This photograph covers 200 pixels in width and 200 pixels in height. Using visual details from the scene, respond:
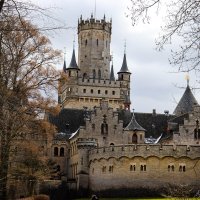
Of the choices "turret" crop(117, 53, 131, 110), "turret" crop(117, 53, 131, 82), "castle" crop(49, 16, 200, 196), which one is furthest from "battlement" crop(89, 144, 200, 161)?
"turret" crop(117, 53, 131, 82)

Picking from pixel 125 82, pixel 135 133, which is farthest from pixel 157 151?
pixel 125 82

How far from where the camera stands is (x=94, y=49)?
3708 inches

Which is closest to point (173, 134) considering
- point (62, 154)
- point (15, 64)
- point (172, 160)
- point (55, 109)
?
point (172, 160)

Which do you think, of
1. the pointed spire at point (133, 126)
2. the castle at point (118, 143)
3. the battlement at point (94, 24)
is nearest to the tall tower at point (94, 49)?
the battlement at point (94, 24)

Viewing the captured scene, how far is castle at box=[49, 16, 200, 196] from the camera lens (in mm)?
50500

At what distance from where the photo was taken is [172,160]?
50562 millimetres

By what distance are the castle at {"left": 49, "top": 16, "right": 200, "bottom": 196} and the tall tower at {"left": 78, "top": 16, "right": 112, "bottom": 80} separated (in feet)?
8.44

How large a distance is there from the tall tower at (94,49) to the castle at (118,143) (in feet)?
8.44

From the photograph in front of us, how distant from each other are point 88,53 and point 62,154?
31853 mm

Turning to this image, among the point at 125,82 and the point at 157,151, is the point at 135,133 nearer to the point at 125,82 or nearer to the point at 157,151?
the point at 157,151

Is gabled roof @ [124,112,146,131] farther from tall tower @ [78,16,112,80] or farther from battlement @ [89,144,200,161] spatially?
tall tower @ [78,16,112,80]

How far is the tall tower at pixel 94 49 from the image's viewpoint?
9375 centimetres

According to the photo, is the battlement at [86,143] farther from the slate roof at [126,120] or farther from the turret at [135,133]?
the slate roof at [126,120]

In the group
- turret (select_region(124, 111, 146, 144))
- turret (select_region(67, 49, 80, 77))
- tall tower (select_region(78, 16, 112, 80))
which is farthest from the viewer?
tall tower (select_region(78, 16, 112, 80))
